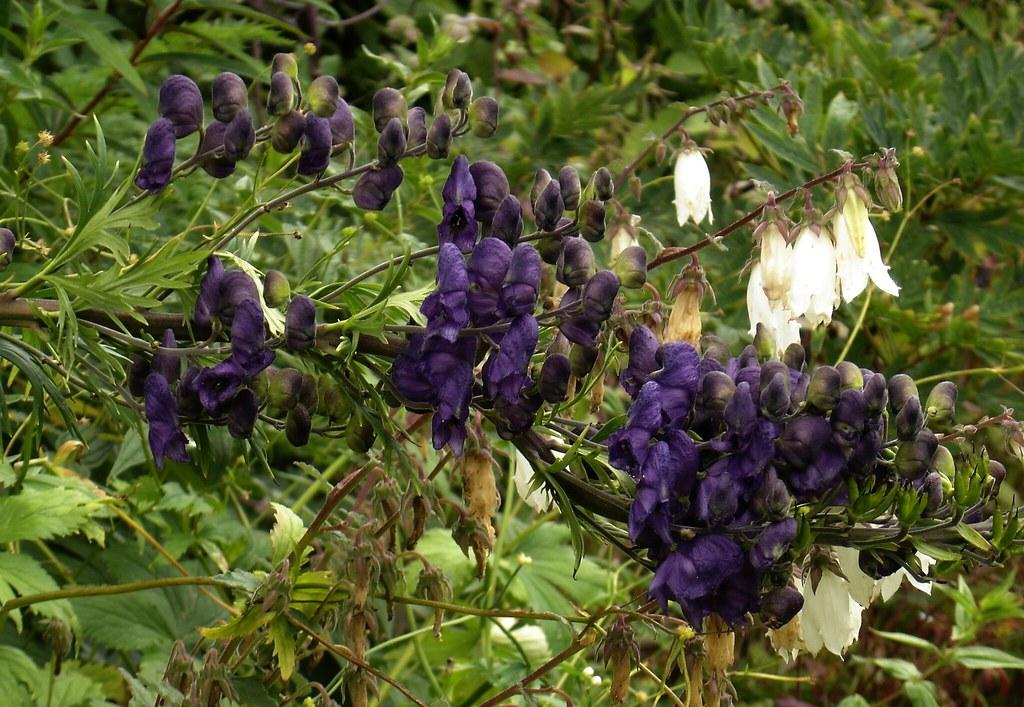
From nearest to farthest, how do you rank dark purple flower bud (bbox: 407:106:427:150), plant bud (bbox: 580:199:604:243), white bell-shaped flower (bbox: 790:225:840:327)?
A: plant bud (bbox: 580:199:604:243)
dark purple flower bud (bbox: 407:106:427:150)
white bell-shaped flower (bbox: 790:225:840:327)

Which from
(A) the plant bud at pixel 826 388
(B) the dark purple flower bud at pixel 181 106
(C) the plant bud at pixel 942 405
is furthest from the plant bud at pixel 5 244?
(C) the plant bud at pixel 942 405

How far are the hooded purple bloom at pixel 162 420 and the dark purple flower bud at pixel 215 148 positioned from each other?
0.20 meters

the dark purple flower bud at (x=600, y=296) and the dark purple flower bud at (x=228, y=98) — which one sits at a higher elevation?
the dark purple flower bud at (x=228, y=98)

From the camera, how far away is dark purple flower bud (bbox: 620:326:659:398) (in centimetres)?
112

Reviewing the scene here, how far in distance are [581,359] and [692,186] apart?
29.8 inches

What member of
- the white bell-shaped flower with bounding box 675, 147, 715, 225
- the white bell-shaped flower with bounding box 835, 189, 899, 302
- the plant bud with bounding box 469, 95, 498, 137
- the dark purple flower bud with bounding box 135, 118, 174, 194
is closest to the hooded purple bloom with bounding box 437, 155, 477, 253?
the plant bud with bounding box 469, 95, 498, 137

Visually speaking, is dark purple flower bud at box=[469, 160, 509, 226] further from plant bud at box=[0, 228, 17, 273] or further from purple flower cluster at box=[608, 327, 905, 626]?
plant bud at box=[0, 228, 17, 273]

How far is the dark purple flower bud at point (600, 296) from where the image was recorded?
1.01 m

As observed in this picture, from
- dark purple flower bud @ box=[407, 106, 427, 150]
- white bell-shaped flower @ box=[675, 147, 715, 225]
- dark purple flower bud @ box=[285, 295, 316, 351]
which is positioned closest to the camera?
dark purple flower bud @ box=[285, 295, 316, 351]

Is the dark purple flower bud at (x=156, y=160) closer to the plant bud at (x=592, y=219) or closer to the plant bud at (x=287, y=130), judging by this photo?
the plant bud at (x=287, y=130)

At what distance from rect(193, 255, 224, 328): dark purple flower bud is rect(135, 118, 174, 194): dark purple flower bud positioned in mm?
106

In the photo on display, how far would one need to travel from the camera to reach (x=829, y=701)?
2.87 meters

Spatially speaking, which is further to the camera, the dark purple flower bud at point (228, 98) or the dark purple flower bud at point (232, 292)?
the dark purple flower bud at point (228, 98)

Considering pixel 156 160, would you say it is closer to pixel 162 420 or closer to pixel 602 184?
pixel 162 420
